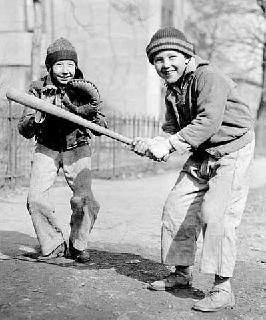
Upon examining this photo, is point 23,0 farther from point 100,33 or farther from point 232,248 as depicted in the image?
point 232,248

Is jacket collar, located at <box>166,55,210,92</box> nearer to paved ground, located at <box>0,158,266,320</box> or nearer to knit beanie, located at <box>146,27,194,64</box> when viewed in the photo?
knit beanie, located at <box>146,27,194,64</box>

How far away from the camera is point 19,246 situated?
227 inches

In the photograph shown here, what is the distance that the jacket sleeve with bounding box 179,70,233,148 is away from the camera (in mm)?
3830

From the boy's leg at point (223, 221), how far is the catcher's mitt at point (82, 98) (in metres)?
1.33

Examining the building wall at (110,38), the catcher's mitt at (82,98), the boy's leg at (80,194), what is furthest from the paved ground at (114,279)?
the building wall at (110,38)

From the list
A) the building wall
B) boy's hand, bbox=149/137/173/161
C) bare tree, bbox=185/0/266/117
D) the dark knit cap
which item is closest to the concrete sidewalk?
boy's hand, bbox=149/137/173/161

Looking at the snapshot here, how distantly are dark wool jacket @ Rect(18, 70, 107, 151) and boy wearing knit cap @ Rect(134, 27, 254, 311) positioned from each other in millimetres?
983

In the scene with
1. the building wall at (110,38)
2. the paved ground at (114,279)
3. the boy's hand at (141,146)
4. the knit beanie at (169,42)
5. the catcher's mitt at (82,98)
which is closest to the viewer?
the paved ground at (114,279)

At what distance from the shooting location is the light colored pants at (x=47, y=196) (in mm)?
5004

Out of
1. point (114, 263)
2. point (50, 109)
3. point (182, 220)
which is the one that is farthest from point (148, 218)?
point (50, 109)

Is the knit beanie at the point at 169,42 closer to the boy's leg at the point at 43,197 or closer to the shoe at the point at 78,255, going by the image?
the boy's leg at the point at 43,197

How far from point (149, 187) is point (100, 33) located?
9.29m

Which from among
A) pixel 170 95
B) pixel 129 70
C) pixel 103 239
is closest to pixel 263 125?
pixel 129 70

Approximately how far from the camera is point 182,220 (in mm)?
4234
